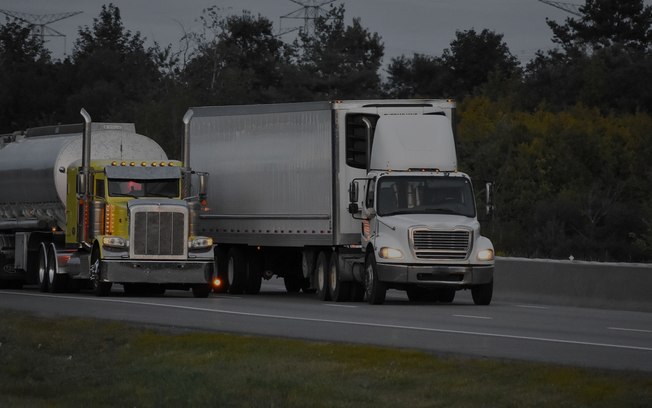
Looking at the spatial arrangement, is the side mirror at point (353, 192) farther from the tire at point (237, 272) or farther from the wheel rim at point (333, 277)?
the tire at point (237, 272)

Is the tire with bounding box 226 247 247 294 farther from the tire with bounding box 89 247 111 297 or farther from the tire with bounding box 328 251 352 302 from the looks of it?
the tire with bounding box 328 251 352 302

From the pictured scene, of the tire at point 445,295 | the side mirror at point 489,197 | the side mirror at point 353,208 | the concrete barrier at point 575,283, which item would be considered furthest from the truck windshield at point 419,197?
the concrete barrier at point 575,283

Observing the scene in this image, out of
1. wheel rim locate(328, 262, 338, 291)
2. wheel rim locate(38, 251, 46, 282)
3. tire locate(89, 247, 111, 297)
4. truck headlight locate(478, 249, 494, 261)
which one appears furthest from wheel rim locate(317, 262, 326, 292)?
wheel rim locate(38, 251, 46, 282)

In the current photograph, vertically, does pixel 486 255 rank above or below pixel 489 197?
below

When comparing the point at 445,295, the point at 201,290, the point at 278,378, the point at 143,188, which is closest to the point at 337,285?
the point at 445,295

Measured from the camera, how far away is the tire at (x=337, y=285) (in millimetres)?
Answer: 31406

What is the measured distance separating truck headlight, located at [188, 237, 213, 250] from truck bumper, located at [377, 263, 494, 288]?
197 inches

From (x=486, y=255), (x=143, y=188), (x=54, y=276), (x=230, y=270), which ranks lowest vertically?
(x=54, y=276)

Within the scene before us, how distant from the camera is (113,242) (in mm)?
32844

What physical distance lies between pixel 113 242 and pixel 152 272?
998mm

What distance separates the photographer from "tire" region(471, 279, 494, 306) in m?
30.5

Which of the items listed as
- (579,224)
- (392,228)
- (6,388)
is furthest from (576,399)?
(579,224)

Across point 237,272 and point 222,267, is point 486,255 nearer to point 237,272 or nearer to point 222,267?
point 237,272

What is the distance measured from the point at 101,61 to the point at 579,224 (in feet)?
220
